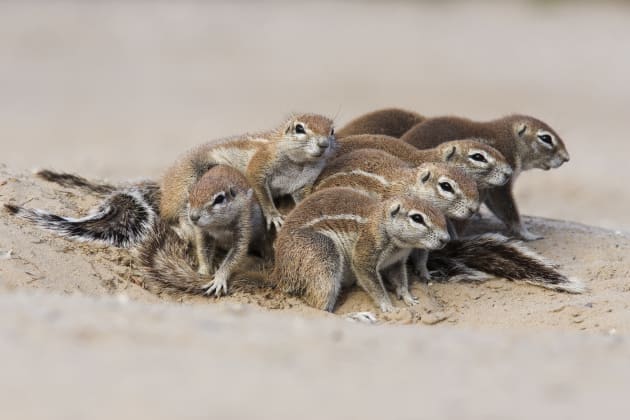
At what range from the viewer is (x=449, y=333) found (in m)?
5.83

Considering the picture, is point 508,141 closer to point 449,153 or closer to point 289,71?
point 449,153

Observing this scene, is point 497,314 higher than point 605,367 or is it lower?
lower

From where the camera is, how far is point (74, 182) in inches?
342

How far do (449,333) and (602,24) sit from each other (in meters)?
23.9

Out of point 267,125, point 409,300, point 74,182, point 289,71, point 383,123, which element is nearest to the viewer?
point 409,300

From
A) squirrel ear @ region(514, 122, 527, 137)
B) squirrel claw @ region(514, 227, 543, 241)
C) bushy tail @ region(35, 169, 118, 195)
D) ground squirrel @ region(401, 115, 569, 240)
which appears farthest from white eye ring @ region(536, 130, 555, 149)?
bushy tail @ region(35, 169, 118, 195)

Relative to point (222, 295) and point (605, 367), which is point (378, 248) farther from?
point (605, 367)

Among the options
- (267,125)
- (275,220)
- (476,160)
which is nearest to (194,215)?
(275,220)

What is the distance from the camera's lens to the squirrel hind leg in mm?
7145

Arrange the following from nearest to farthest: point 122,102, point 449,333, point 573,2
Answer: point 449,333 → point 122,102 → point 573,2

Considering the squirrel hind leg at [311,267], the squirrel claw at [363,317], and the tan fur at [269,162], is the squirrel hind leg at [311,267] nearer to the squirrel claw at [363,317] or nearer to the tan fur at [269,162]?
the squirrel claw at [363,317]

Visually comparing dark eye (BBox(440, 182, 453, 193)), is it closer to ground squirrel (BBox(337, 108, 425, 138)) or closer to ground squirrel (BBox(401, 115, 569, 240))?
ground squirrel (BBox(401, 115, 569, 240))

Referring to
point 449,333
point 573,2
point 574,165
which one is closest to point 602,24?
point 573,2

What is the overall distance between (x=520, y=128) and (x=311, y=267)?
2.72 meters
